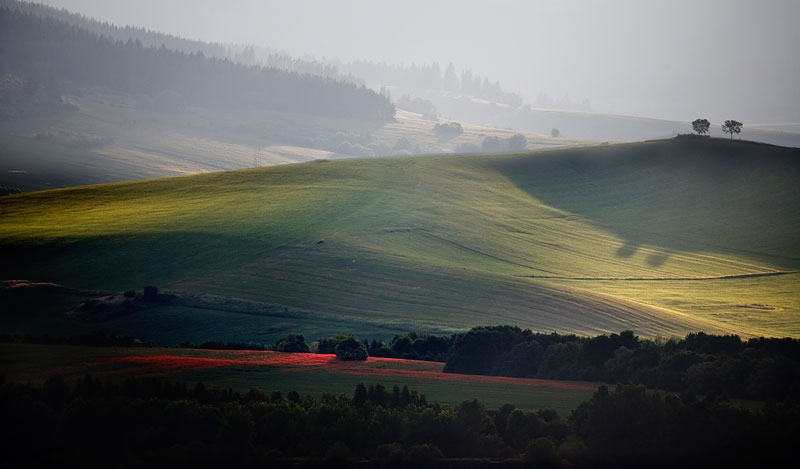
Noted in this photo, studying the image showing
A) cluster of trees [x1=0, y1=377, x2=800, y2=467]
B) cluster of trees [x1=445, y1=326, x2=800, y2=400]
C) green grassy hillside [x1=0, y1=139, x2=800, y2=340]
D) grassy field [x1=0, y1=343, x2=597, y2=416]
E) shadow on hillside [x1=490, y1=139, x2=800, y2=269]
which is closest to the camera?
cluster of trees [x1=0, y1=377, x2=800, y2=467]

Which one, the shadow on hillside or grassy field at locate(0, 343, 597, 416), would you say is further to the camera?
the shadow on hillside

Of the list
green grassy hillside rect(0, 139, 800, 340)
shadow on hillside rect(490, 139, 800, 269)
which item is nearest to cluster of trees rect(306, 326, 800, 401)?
green grassy hillside rect(0, 139, 800, 340)

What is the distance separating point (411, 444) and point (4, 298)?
37.3 m

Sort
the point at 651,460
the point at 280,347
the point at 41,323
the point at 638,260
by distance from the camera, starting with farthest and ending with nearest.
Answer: the point at 638,260 < the point at 41,323 < the point at 280,347 < the point at 651,460

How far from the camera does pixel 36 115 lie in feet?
652

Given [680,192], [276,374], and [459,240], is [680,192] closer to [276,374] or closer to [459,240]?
[459,240]

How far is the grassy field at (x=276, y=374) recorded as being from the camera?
3000 cm

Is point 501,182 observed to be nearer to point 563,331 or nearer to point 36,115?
point 563,331

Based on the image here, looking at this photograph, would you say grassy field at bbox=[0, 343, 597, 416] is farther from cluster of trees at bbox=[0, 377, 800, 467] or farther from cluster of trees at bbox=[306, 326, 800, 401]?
cluster of trees at bbox=[0, 377, 800, 467]

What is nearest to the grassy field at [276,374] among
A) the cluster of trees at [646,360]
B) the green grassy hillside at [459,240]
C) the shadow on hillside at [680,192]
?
the cluster of trees at [646,360]

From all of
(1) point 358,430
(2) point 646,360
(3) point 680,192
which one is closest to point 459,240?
(3) point 680,192

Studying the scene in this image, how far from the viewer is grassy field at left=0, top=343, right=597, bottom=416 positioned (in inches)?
1181

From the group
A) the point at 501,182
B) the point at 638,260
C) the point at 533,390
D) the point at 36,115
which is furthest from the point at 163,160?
the point at 533,390

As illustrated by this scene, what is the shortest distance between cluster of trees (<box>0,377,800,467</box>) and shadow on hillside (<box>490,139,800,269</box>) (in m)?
52.4
